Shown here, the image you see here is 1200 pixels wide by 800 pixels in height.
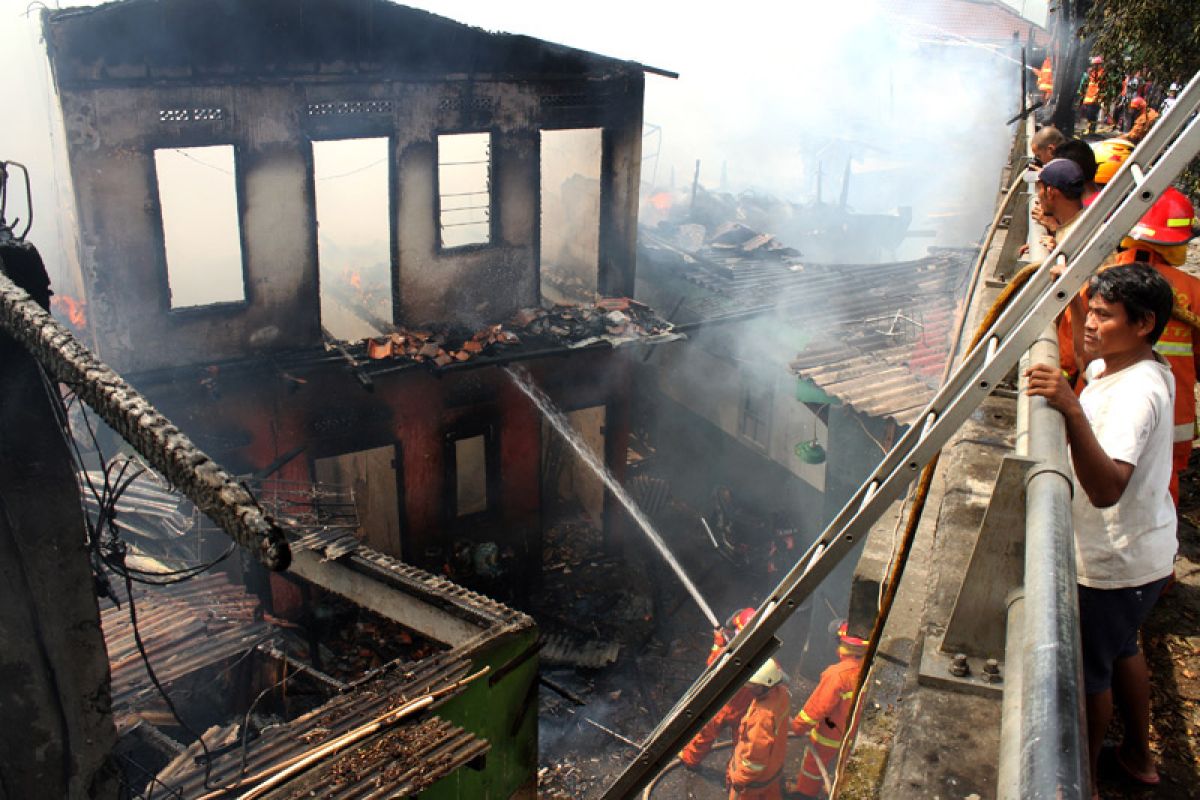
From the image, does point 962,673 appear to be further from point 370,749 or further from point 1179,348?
point 370,749

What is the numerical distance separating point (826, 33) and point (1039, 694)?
46794mm

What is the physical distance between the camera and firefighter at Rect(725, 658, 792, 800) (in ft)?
29.5

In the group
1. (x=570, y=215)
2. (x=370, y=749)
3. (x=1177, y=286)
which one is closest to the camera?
(x=1177, y=286)

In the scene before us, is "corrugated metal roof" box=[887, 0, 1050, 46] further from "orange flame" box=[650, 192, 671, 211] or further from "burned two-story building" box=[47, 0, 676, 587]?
"burned two-story building" box=[47, 0, 676, 587]

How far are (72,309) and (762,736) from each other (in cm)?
1594

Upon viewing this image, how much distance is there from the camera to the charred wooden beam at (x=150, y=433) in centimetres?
380

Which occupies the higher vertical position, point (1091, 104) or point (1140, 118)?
point (1091, 104)

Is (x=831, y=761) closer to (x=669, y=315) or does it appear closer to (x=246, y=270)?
(x=246, y=270)

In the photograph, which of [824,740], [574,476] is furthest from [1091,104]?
[824,740]

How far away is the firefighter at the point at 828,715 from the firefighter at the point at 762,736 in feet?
0.75

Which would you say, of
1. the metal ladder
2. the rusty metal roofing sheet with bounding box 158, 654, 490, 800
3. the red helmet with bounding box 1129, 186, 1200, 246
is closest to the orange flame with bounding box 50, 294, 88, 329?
the rusty metal roofing sheet with bounding box 158, 654, 490, 800

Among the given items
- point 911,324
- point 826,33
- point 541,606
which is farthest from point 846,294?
point 826,33

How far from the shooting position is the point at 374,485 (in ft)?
53.3

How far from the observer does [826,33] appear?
144 feet
